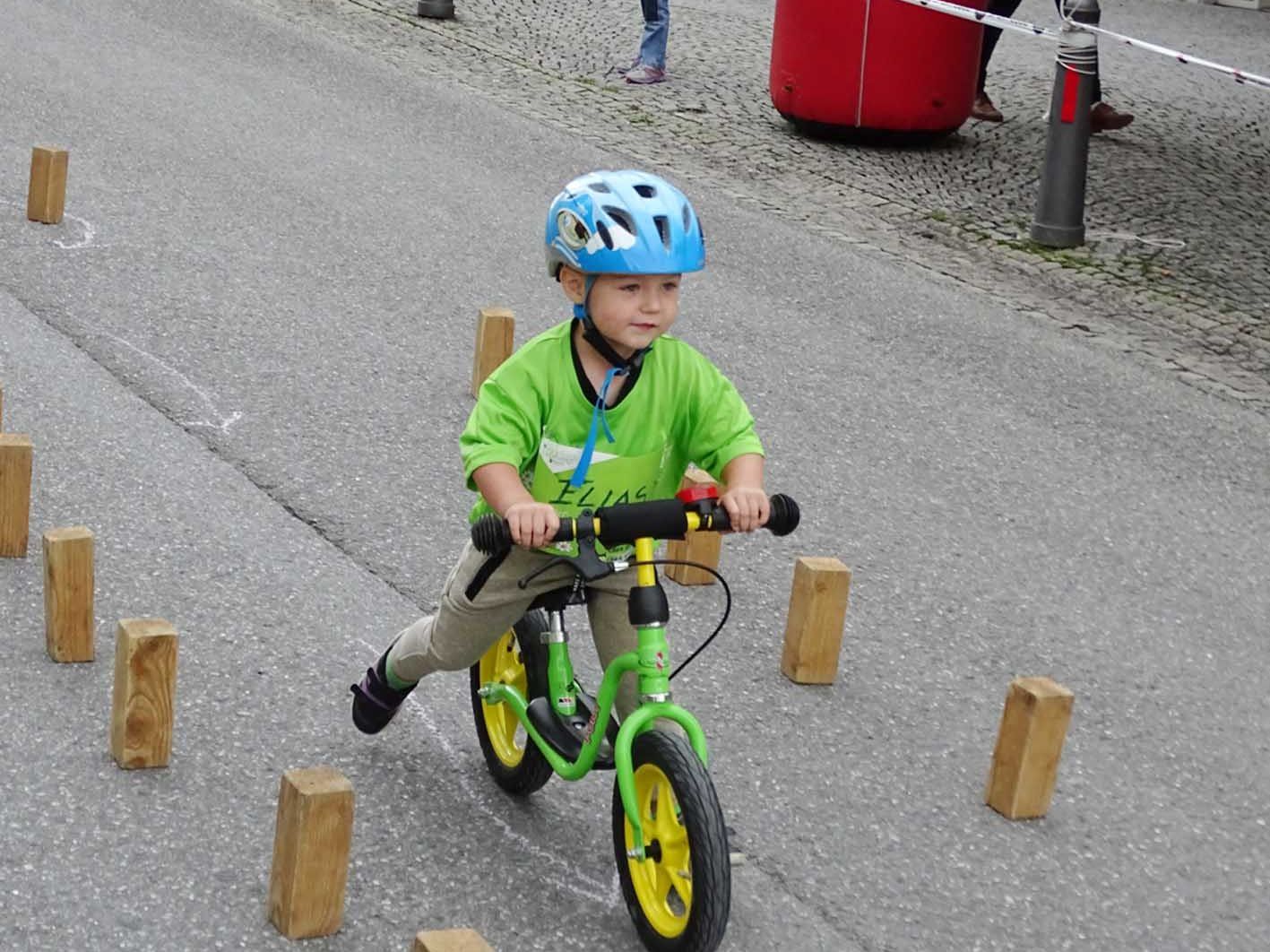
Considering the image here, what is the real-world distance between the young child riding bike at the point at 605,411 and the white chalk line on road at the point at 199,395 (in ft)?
9.63

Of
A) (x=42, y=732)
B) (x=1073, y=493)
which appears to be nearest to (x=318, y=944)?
(x=42, y=732)

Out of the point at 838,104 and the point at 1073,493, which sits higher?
the point at 838,104

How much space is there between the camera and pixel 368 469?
6.78 m

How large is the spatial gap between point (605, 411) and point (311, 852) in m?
1.09

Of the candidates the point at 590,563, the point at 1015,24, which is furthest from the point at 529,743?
the point at 1015,24

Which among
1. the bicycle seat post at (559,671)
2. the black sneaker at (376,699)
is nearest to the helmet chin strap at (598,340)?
the bicycle seat post at (559,671)

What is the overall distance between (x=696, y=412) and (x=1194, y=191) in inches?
365

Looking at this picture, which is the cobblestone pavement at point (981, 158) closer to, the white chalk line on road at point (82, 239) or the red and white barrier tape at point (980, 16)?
the red and white barrier tape at point (980, 16)

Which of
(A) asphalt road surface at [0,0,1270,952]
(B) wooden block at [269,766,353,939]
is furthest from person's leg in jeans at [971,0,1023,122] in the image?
(B) wooden block at [269,766,353,939]

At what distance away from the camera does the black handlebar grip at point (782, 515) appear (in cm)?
390

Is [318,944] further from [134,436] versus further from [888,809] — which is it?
[134,436]

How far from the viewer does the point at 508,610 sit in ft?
14.0

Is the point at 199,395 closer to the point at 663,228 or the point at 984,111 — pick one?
the point at 663,228

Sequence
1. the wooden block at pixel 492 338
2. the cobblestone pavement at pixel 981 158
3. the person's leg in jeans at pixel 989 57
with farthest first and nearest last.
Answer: the person's leg in jeans at pixel 989 57 < the cobblestone pavement at pixel 981 158 < the wooden block at pixel 492 338
